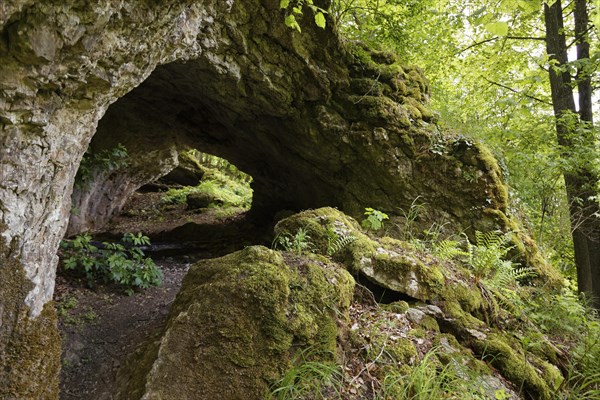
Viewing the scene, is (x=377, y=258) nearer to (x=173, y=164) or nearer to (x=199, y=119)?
(x=199, y=119)

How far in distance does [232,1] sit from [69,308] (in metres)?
4.46

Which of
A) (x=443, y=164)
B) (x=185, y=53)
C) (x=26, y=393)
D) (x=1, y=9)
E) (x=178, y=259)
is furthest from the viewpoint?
(x=178, y=259)

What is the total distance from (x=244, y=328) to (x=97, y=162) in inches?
290

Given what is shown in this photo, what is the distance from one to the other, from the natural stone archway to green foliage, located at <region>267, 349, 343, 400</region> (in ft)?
6.59

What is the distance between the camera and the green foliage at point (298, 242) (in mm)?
3737

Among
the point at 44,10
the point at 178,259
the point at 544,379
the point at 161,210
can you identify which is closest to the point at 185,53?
the point at 44,10

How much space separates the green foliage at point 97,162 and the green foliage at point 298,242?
5.70 metres

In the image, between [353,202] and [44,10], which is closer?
[44,10]

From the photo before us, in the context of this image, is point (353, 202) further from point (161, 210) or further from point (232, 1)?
point (161, 210)

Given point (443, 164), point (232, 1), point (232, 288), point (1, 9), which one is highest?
point (232, 1)

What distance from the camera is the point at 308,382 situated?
2.44m

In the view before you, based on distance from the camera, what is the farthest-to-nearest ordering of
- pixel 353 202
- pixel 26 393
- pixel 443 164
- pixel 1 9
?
pixel 353 202 → pixel 443 164 → pixel 26 393 → pixel 1 9

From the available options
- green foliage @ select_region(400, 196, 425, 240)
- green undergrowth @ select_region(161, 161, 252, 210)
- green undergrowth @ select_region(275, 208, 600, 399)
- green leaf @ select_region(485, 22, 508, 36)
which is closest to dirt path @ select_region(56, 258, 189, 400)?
green undergrowth @ select_region(275, 208, 600, 399)

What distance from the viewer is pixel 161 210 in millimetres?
12875
